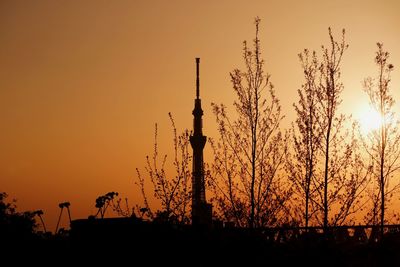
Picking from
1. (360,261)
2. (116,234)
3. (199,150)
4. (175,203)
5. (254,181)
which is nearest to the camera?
(116,234)

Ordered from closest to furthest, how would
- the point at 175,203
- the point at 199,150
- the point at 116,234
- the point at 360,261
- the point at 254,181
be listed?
the point at 116,234
the point at 360,261
the point at 254,181
the point at 175,203
the point at 199,150

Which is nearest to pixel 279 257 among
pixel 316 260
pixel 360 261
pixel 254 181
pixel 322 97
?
pixel 316 260

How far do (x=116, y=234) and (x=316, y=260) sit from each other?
5.86 m

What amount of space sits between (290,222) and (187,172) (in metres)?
4.89

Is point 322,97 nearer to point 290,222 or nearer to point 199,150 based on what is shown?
point 290,222

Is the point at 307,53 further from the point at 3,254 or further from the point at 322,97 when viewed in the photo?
the point at 3,254

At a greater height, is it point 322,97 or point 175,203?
point 322,97

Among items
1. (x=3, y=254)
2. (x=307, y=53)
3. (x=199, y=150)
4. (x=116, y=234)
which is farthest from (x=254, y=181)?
(x=199, y=150)

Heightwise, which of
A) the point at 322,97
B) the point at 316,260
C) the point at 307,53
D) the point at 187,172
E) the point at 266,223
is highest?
the point at 307,53

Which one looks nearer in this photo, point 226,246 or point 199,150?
point 226,246

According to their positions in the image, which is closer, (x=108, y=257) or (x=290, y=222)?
(x=108, y=257)

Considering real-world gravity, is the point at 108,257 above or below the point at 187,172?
below

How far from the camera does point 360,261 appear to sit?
69.7 feet

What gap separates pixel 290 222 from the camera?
2817 cm
